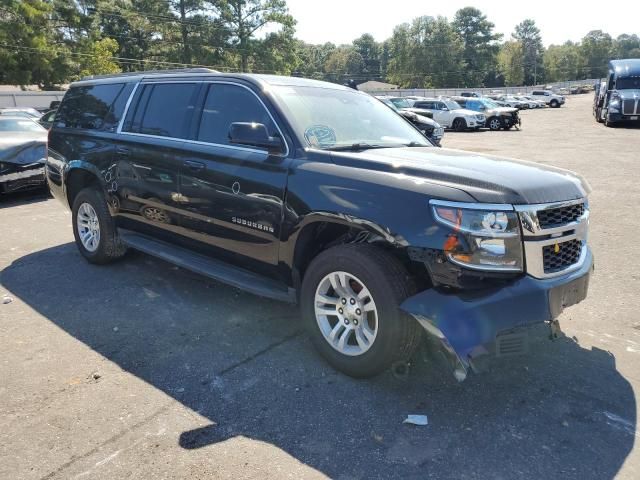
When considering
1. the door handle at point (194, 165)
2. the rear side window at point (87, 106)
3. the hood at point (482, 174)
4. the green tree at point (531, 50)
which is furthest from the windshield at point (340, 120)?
the green tree at point (531, 50)

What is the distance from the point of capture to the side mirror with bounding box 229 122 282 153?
356 cm

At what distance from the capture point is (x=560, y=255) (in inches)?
122

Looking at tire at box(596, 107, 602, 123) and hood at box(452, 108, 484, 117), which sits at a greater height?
hood at box(452, 108, 484, 117)

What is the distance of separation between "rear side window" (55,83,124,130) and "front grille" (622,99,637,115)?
84.1 feet

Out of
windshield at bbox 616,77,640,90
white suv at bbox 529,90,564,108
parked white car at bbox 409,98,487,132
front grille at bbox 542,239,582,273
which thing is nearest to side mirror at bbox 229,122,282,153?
front grille at bbox 542,239,582,273

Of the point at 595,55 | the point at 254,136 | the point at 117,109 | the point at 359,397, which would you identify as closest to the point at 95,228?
the point at 117,109

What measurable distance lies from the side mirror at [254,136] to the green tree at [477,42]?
115 meters

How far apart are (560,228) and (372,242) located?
1.12m

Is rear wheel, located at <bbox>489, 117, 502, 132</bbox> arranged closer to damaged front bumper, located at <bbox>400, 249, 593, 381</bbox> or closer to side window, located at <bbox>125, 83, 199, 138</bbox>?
side window, located at <bbox>125, 83, 199, 138</bbox>

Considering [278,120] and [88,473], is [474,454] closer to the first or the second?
[88,473]

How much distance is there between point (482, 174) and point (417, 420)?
4.91 feet

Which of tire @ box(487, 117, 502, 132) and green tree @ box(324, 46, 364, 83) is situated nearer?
tire @ box(487, 117, 502, 132)

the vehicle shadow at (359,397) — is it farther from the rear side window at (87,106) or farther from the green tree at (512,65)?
the green tree at (512,65)

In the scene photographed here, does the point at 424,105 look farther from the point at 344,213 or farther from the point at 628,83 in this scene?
the point at 344,213
